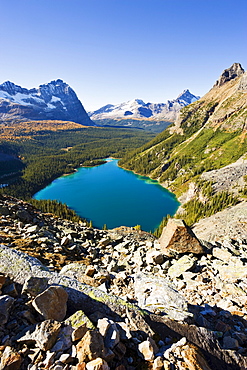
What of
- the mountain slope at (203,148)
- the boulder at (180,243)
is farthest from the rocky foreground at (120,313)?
the mountain slope at (203,148)

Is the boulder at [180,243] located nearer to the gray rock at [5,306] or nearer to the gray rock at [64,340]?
the gray rock at [64,340]

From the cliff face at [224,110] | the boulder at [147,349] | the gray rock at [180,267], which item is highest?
the cliff face at [224,110]

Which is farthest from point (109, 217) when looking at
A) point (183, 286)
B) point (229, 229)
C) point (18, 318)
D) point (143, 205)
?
point (18, 318)

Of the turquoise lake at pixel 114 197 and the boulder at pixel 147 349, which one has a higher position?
the boulder at pixel 147 349

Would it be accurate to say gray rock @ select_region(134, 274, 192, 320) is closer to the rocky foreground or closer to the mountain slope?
the rocky foreground

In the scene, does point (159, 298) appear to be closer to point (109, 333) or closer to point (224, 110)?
point (109, 333)

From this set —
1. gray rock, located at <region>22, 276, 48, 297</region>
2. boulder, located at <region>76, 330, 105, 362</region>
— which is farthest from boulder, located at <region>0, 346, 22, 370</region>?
gray rock, located at <region>22, 276, 48, 297</region>

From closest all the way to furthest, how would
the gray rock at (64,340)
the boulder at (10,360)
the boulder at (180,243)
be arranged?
1. the boulder at (10,360)
2. the gray rock at (64,340)
3. the boulder at (180,243)
